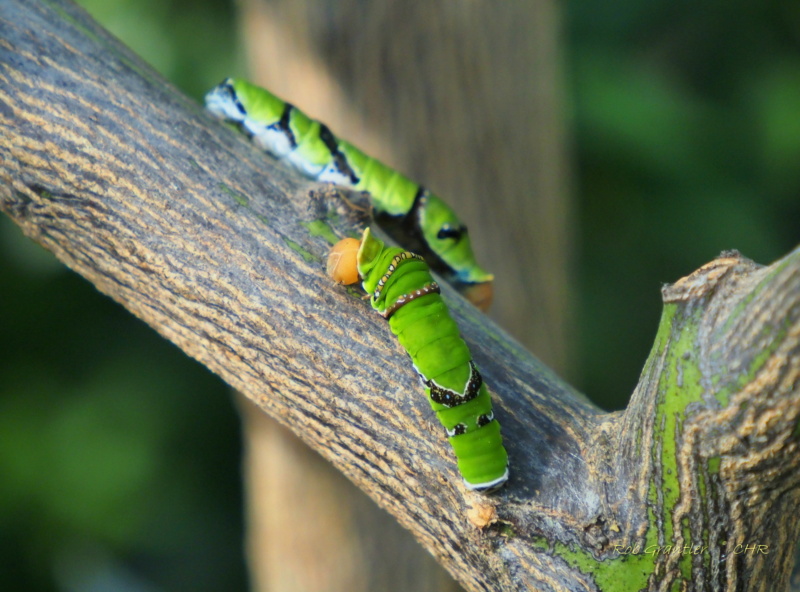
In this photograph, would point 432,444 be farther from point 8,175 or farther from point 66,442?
point 66,442

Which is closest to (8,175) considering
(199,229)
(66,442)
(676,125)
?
(199,229)

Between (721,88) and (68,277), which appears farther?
(721,88)

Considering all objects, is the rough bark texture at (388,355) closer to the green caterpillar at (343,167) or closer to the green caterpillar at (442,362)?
the green caterpillar at (442,362)

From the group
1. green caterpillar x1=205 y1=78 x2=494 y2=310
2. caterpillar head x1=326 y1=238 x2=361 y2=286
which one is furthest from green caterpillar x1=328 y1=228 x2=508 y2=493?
green caterpillar x1=205 y1=78 x2=494 y2=310

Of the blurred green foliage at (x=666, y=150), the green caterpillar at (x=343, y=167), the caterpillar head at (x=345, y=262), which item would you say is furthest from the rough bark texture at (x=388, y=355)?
the blurred green foliage at (x=666, y=150)

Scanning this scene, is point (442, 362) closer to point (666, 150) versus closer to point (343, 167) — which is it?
point (343, 167)
